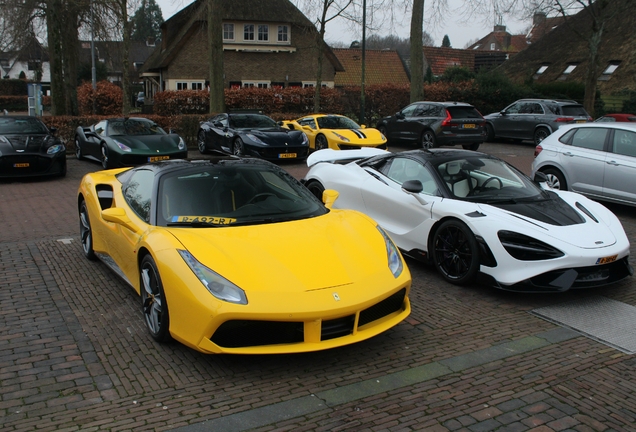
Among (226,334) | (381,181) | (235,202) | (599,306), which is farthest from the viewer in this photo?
(381,181)

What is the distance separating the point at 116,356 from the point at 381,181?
3990 mm

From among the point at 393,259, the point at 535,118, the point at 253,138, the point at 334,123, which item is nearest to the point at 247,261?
the point at 393,259

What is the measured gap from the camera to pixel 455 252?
244 inches

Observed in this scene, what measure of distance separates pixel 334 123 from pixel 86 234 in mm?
12315

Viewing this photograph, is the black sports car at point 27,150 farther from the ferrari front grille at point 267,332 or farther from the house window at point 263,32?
the house window at point 263,32

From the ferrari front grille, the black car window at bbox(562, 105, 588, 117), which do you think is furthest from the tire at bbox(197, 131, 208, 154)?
the ferrari front grille

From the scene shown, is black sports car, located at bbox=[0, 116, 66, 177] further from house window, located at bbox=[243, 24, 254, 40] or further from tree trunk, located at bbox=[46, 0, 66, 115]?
house window, located at bbox=[243, 24, 254, 40]

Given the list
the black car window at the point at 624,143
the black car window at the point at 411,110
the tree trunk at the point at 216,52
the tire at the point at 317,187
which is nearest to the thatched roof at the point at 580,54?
the black car window at the point at 411,110

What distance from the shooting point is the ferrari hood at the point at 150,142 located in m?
14.3

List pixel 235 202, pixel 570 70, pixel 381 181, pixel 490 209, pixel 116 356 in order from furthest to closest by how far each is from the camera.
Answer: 1. pixel 570 70
2. pixel 381 181
3. pixel 490 209
4. pixel 235 202
5. pixel 116 356

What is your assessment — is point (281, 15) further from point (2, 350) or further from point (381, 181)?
point (2, 350)

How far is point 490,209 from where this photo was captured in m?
6.07

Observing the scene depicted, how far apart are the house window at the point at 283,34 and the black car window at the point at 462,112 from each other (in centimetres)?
→ 2398

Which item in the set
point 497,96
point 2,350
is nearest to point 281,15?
point 497,96
